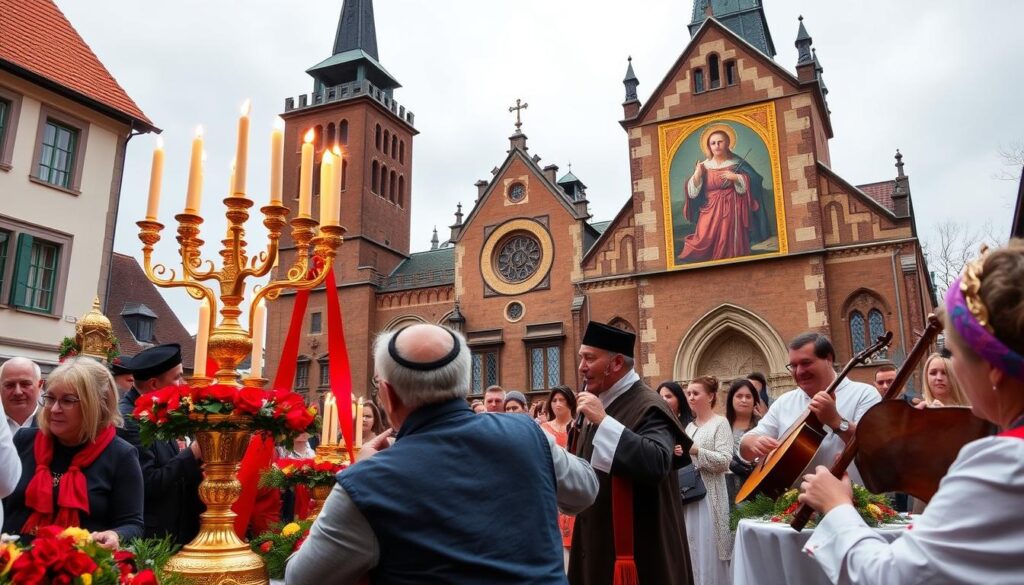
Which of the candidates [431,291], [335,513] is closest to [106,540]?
[335,513]

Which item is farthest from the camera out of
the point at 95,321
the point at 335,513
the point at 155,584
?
the point at 95,321

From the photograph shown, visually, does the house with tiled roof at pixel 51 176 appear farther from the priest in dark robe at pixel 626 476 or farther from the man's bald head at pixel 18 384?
the priest in dark robe at pixel 626 476

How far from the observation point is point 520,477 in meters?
2.23

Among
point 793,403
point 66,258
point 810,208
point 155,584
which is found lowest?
point 155,584

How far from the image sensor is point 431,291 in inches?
1161

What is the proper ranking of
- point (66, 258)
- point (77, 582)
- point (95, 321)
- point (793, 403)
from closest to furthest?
point (77, 582) → point (793, 403) → point (95, 321) → point (66, 258)

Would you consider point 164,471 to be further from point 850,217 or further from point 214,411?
point 850,217

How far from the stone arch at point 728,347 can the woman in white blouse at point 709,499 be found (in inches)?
608

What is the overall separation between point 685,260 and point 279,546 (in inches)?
814

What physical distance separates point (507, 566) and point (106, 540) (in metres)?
1.77

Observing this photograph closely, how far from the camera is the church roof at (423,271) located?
29719mm

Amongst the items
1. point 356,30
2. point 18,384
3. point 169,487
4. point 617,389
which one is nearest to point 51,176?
point 18,384

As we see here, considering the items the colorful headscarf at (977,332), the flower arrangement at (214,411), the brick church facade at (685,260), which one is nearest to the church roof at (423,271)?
the brick church facade at (685,260)

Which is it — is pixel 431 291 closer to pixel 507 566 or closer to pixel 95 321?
pixel 95 321
